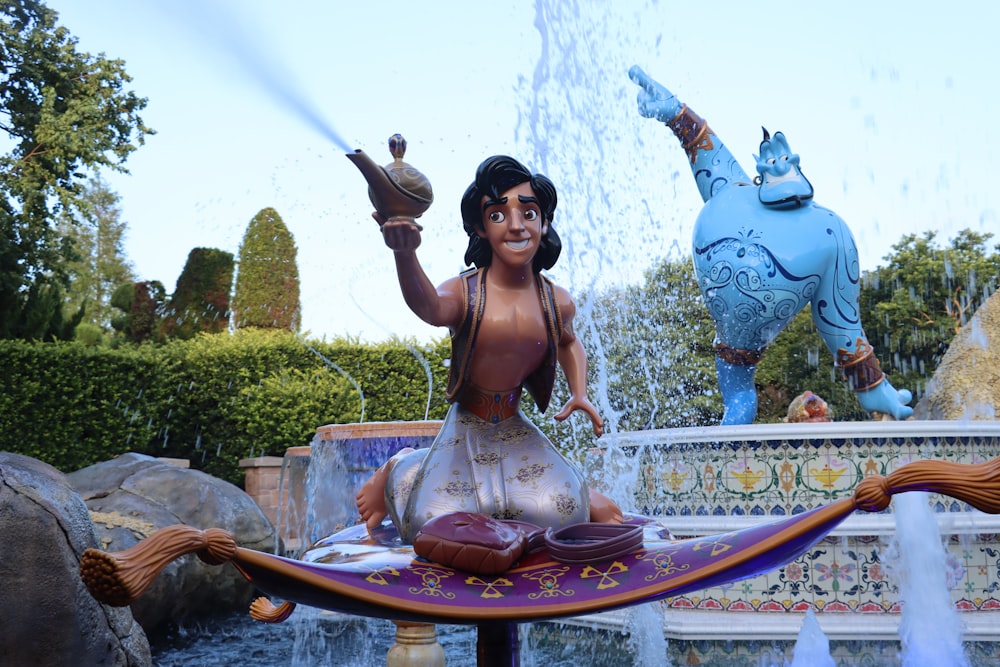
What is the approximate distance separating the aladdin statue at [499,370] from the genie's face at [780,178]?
3508 millimetres

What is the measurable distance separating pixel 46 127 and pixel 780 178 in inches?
381

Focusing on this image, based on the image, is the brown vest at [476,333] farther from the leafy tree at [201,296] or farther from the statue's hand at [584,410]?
the leafy tree at [201,296]

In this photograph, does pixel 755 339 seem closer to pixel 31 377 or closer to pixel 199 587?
pixel 199 587

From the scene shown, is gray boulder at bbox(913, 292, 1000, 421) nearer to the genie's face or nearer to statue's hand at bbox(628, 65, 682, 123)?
the genie's face

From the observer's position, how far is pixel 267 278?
57.5 ft

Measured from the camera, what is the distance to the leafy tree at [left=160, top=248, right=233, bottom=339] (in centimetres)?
1759

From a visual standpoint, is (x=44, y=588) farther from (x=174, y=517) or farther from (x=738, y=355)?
(x=738, y=355)

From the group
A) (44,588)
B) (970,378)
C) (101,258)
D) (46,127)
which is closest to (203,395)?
(46,127)

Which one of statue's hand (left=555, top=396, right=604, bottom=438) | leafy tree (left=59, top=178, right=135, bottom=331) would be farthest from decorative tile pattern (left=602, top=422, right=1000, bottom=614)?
leafy tree (left=59, top=178, right=135, bottom=331)

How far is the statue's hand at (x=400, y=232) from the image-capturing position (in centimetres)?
182

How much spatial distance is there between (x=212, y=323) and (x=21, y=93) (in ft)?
22.0

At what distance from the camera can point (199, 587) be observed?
6840 mm

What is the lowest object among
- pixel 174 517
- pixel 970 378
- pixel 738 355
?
pixel 174 517

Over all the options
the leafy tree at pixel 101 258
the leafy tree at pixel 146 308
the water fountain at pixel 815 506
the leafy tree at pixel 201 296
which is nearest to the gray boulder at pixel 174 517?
the water fountain at pixel 815 506
